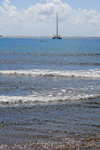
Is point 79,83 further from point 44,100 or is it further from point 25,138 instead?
point 25,138

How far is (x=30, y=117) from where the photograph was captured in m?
11.6

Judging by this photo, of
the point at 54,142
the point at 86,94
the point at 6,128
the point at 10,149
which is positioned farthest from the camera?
the point at 86,94

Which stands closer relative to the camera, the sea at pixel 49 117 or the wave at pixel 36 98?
the sea at pixel 49 117

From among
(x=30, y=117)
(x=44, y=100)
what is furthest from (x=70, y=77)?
(x=30, y=117)

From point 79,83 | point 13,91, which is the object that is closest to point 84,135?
point 13,91

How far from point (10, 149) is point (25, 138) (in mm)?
988

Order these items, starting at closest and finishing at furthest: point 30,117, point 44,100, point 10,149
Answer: point 10,149
point 30,117
point 44,100

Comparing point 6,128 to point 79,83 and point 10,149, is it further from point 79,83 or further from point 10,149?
point 79,83

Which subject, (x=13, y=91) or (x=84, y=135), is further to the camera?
(x=13, y=91)

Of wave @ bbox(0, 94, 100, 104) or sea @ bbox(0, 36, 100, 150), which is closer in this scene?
sea @ bbox(0, 36, 100, 150)

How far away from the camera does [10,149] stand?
8305 mm

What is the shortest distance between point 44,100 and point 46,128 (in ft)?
15.6

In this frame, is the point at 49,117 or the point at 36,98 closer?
the point at 49,117

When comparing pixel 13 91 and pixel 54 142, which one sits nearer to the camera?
pixel 54 142
